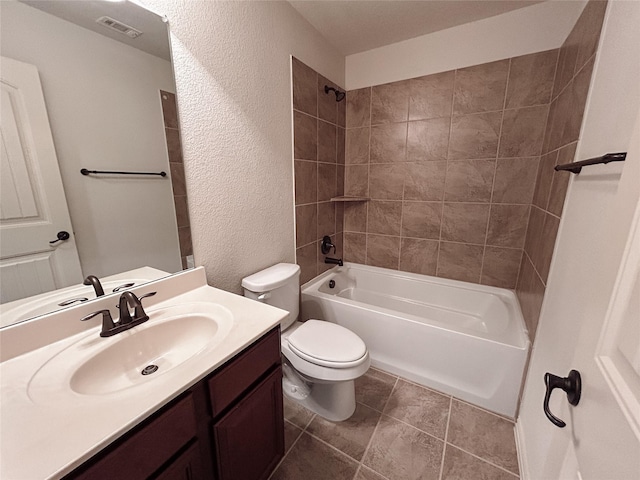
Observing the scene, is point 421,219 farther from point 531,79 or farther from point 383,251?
point 531,79

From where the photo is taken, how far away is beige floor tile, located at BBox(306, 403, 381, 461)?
136 cm

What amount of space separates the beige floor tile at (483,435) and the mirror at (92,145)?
1.69 meters

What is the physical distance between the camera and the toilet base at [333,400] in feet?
4.83

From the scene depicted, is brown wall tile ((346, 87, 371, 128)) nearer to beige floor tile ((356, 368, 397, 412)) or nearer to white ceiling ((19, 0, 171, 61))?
white ceiling ((19, 0, 171, 61))

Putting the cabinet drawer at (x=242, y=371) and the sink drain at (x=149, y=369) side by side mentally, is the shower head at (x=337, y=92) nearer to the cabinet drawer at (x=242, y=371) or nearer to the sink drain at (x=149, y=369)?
the cabinet drawer at (x=242, y=371)

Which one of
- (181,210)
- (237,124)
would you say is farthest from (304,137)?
(181,210)

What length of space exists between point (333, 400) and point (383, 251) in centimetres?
138

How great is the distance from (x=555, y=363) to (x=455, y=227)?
1.29 m

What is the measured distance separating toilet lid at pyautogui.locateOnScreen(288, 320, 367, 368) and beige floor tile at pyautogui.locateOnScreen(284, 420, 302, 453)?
1.45ft

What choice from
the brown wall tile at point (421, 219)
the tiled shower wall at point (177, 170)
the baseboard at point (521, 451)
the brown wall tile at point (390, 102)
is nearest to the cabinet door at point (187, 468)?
the tiled shower wall at point (177, 170)

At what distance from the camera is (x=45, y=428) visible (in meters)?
0.57

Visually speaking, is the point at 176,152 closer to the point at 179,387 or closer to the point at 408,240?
the point at 179,387

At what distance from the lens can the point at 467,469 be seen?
1.25 meters

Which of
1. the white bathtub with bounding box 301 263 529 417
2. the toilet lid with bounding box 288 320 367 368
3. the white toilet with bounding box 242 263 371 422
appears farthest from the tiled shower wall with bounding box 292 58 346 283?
the toilet lid with bounding box 288 320 367 368
